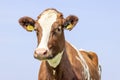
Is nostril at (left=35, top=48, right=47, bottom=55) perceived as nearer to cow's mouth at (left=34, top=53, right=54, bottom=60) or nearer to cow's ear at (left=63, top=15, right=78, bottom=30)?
cow's mouth at (left=34, top=53, right=54, bottom=60)

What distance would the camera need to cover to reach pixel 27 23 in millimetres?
13156

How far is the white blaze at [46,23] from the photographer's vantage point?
39.9 ft

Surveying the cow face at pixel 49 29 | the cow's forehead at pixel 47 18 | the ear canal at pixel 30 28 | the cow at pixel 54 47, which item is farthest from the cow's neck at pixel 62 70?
the cow's forehead at pixel 47 18

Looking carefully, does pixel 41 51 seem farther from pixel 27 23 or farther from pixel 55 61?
pixel 27 23

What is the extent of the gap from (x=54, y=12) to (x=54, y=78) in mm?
1628

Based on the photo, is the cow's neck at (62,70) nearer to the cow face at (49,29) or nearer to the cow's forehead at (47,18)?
the cow face at (49,29)

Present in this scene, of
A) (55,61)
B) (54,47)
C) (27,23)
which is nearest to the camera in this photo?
(54,47)

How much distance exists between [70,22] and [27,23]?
1.06m

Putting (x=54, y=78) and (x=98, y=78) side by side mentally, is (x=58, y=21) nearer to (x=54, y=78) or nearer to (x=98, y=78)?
(x=54, y=78)

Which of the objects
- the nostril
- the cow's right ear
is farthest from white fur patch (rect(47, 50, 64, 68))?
the cow's right ear

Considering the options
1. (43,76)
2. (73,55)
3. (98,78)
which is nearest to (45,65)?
(43,76)

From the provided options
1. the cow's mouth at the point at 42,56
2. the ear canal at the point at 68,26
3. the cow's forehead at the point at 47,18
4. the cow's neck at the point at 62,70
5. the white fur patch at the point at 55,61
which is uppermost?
the cow's forehead at the point at 47,18

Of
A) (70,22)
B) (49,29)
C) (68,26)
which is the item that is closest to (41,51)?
(49,29)

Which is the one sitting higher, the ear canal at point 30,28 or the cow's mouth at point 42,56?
the ear canal at point 30,28
